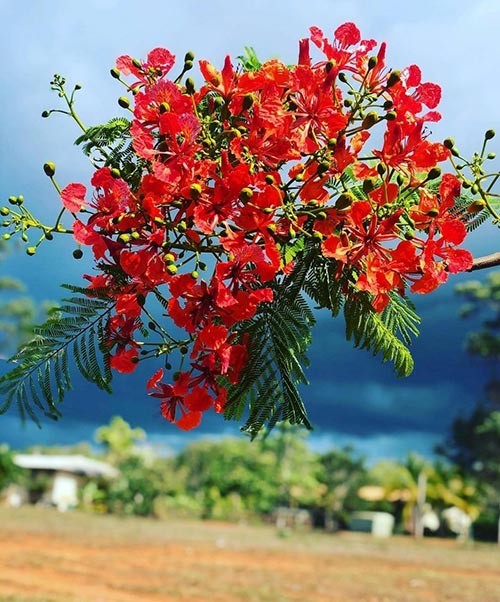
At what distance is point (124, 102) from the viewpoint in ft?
4.30

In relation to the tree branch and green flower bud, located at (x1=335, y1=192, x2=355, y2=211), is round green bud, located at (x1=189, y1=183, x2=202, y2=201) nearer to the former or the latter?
green flower bud, located at (x1=335, y1=192, x2=355, y2=211)

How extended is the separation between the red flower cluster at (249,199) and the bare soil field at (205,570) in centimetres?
948

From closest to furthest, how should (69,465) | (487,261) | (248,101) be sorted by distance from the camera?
(248,101) < (487,261) < (69,465)

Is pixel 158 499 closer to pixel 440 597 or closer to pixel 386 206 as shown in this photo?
pixel 440 597

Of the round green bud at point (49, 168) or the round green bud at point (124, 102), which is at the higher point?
the round green bud at point (124, 102)

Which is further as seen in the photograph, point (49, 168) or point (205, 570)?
point (205, 570)

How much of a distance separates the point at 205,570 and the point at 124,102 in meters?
15.0

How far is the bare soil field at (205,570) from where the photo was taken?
11945 mm

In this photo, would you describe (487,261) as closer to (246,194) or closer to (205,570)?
(246,194)

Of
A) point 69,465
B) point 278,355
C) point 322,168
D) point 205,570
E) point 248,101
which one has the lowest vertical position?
point 205,570

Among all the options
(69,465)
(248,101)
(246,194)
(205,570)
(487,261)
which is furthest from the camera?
(69,465)

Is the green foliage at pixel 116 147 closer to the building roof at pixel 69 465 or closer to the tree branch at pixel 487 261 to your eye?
A: the tree branch at pixel 487 261

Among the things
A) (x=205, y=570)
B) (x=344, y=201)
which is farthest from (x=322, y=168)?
(x=205, y=570)

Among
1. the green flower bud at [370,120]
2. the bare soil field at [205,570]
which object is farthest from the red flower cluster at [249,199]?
the bare soil field at [205,570]
